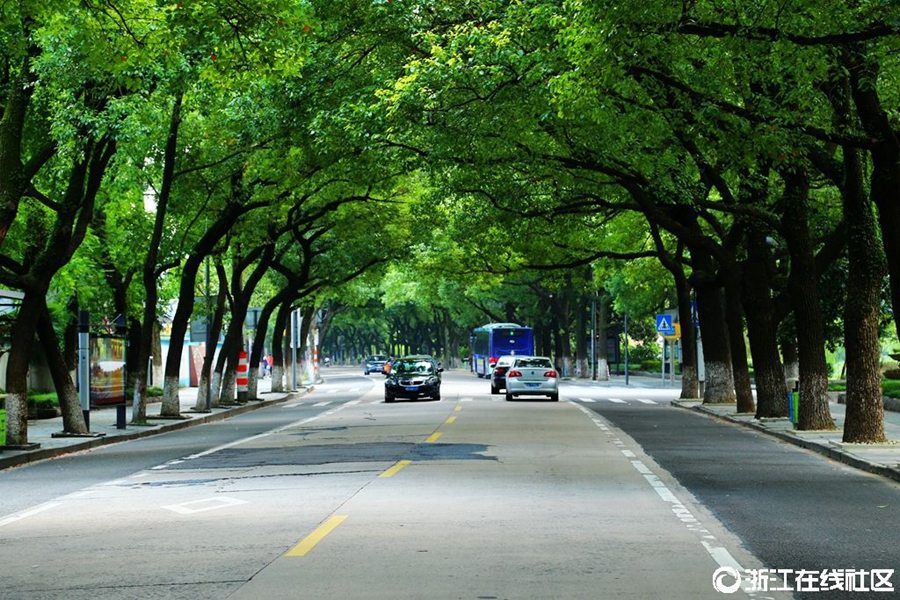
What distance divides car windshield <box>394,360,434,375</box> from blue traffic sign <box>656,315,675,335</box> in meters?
9.75

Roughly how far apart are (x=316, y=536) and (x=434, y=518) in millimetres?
1475

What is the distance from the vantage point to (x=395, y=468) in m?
17.4

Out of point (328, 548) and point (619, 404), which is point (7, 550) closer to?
point (328, 548)

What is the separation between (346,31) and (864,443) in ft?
40.6

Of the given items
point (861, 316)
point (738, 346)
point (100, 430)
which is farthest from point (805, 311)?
point (100, 430)

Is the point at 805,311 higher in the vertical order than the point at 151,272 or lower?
lower

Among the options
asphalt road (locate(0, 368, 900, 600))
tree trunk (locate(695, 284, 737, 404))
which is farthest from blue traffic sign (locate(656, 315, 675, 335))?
asphalt road (locate(0, 368, 900, 600))

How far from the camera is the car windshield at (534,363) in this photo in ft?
142

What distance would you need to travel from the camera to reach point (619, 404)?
3962cm

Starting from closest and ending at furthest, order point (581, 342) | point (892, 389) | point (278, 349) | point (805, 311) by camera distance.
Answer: point (805, 311)
point (892, 389)
point (278, 349)
point (581, 342)

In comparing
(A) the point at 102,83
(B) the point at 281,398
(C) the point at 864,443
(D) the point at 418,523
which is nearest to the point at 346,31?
(A) the point at 102,83

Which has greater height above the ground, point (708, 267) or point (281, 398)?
point (708, 267)

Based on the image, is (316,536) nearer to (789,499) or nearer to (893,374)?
(789,499)

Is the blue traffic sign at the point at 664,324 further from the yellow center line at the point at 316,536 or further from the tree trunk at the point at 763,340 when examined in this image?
the yellow center line at the point at 316,536
